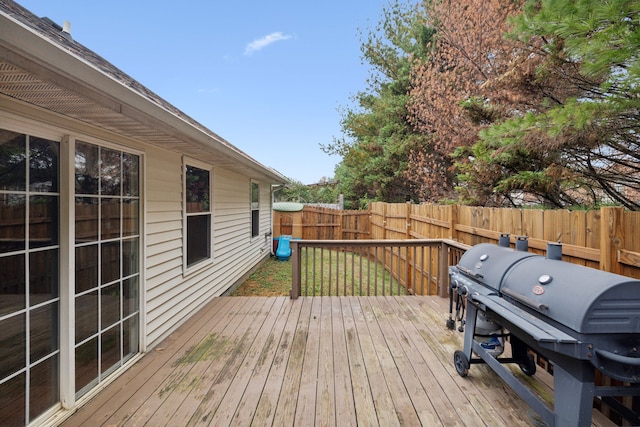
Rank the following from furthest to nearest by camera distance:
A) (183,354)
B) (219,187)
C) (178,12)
A: 1. (178,12)
2. (219,187)
3. (183,354)

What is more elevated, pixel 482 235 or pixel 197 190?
pixel 197 190

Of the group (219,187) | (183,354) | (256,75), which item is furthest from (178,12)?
(183,354)

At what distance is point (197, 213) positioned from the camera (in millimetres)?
4445

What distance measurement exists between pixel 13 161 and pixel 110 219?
87 cm

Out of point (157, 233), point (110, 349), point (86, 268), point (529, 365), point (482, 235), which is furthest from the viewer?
point (482, 235)

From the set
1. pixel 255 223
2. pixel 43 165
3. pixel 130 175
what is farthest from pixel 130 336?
pixel 255 223

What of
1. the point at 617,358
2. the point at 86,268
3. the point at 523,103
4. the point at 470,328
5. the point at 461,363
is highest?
the point at 523,103

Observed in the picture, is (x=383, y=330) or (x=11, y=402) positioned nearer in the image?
(x=11, y=402)

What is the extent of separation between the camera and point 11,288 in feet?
5.64

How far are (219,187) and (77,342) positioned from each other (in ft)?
11.2

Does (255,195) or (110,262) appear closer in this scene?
(110,262)

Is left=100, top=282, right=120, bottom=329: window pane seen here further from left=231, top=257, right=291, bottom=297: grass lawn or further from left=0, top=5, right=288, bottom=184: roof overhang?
left=231, top=257, right=291, bottom=297: grass lawn

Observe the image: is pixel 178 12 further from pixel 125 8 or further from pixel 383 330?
pixel 383 330

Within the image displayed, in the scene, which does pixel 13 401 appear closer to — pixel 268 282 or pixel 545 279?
pixel 545 279
